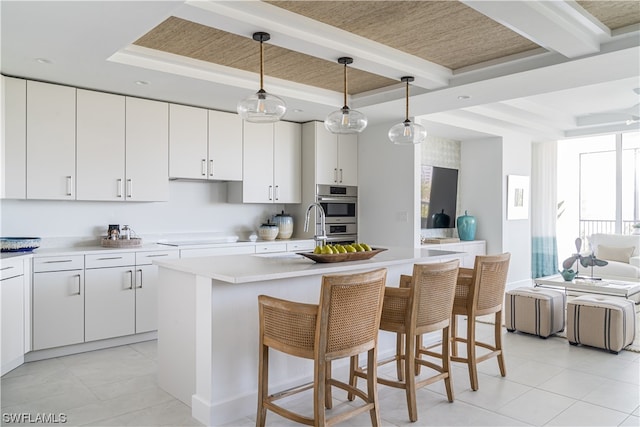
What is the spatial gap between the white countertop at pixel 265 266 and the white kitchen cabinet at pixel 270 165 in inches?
82.8

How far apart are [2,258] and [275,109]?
2233 millimetres

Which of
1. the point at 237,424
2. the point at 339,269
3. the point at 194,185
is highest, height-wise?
the point at 194,185

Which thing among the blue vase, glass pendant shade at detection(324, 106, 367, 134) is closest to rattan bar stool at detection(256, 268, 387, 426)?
glass pendant shade at detection(324, 106, 367, 134)

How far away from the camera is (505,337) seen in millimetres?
4617

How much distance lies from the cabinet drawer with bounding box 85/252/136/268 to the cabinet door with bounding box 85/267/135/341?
44mm

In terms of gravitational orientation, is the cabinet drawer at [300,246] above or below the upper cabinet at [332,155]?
below

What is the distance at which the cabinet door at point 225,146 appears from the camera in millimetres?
5137

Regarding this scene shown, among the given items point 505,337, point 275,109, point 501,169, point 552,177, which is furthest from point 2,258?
point 552,177

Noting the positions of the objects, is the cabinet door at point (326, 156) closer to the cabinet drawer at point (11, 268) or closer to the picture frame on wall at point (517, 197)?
the picture frame on wall at point (517, 197)

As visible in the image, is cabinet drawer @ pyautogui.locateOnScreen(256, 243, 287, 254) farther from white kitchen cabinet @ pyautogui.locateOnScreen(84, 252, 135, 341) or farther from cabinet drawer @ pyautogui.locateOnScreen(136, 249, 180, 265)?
white kitchen cabinet @ pyautogui.locateOnScreen(84, 252, 135, 341)

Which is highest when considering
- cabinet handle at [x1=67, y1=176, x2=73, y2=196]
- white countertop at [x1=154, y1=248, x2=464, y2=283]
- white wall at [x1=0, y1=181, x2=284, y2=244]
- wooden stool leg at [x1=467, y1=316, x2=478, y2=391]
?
cabinet handle at [x1=67, y1=176, x2=73, y2=196]

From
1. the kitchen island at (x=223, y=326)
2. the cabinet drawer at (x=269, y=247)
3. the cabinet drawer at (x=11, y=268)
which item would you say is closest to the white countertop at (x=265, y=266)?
the kitchen island at (x=223, y=326)

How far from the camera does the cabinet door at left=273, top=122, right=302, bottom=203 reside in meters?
5.75

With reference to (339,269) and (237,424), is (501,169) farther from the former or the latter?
(237,424)
